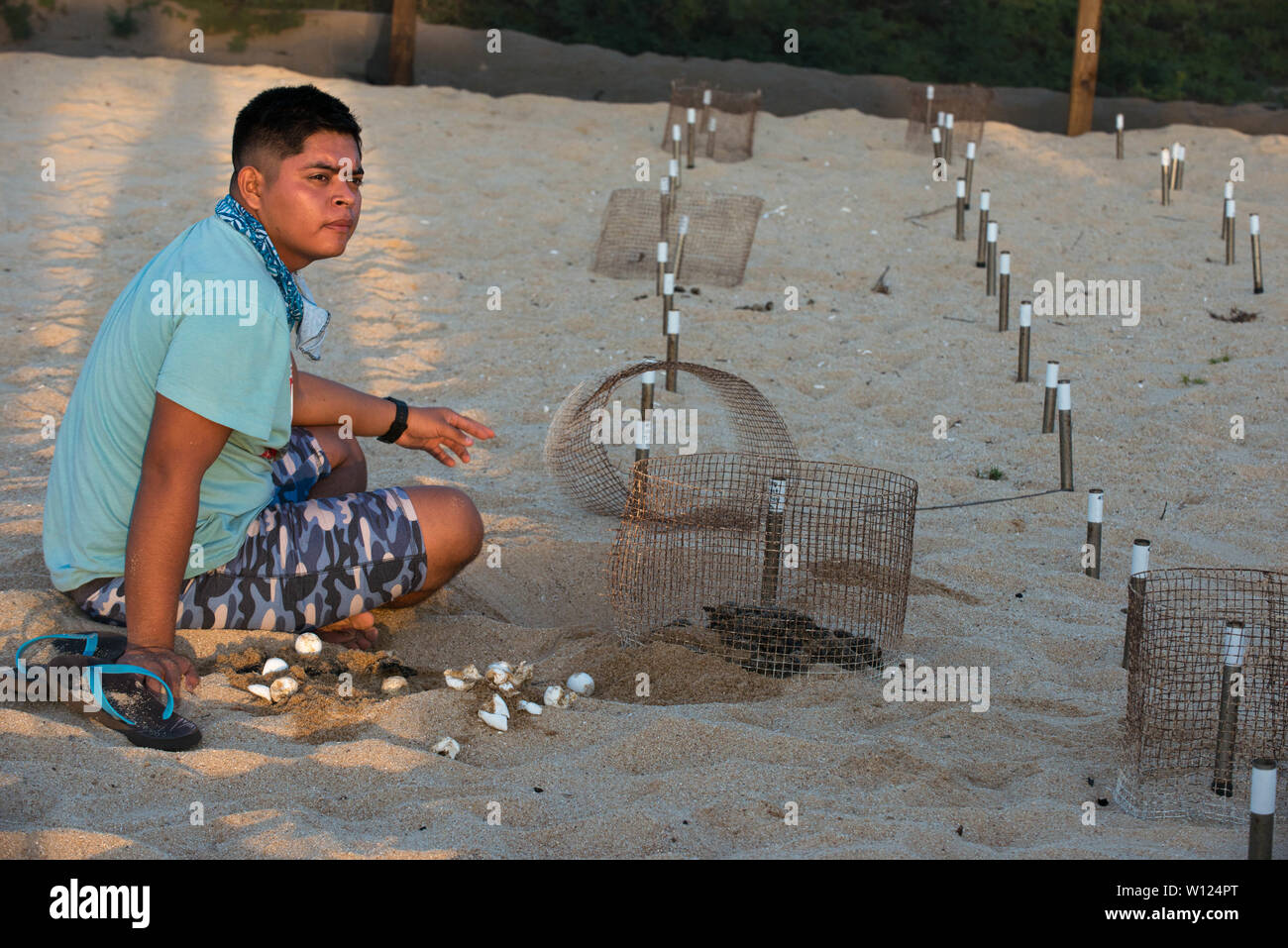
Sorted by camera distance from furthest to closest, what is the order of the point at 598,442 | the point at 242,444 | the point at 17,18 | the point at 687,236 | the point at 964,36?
the point at 964,36, the point at 17,18, the point at 687,236, the point at 598,442, the point at 242,444

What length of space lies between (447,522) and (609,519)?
3.86ft

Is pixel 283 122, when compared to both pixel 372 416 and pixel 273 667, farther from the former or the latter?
pixel 273 667

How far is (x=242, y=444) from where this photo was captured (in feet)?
9.58

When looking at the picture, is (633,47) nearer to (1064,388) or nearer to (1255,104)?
(1255,104)

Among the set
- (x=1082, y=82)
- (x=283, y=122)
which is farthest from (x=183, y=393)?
(x=1082, y=82)

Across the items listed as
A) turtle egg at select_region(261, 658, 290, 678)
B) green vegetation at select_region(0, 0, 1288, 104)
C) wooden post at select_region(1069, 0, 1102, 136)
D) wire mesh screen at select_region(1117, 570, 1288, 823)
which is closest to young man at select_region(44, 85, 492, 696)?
turtle egg at select_region(261, 658, 290, 678)

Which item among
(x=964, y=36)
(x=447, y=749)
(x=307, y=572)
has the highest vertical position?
(x=964, y=36)

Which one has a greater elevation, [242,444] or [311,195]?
[311,195]

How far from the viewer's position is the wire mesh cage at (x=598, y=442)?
4.30 m

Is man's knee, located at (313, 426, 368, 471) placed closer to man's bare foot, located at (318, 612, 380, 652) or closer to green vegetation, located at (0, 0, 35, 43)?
man's bare foot, located at (318, 612, 380, 652)

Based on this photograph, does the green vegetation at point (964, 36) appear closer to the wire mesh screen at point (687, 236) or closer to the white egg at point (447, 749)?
the wire mesh screen at point (687, 236)

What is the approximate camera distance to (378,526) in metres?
3.17

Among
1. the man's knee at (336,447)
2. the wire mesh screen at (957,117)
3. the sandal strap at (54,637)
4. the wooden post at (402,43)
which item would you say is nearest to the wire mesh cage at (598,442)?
the man's knee at (336,447)
